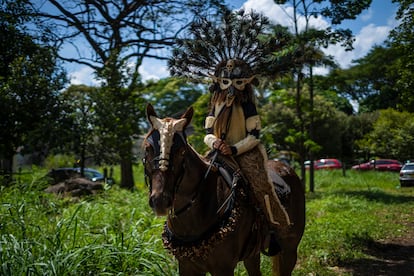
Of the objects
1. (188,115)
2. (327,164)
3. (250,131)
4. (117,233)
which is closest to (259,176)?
(250,131)

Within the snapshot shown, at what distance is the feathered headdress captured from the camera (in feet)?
13.2

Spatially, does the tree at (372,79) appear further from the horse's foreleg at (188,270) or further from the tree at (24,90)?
the horse's foreleg at (188,270)

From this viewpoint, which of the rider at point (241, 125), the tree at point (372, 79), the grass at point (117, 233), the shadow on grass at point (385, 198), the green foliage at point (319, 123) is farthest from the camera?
the tree at point (372, 79)

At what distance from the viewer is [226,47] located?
4043 millimetres

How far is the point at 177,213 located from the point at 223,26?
1963 millimetres

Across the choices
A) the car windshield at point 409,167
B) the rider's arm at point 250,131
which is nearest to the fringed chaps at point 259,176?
the rider's arm at point 250,131

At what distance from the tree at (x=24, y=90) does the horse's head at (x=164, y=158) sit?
24.1 feet

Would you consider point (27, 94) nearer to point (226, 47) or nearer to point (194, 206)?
point (226, 47)

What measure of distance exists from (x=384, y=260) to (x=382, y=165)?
2026 centimetres

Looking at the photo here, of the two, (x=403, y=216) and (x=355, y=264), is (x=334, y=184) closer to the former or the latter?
(x=403, y=216)

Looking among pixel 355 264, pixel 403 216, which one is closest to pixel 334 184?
pixel 403 216

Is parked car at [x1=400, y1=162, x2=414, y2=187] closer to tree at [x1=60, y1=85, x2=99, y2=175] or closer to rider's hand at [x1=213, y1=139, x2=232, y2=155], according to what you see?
tree at [x1=60, y1=85, x2=99, y2=175]

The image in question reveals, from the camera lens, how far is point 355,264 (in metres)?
6.70

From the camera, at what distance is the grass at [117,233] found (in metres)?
3.87
